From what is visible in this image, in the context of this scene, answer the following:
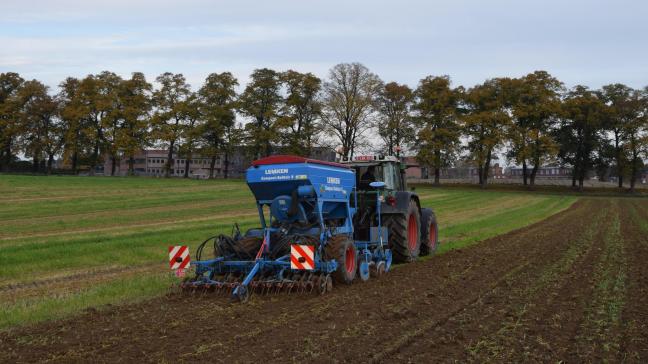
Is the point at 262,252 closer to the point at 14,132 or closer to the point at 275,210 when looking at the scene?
the point at 275,210

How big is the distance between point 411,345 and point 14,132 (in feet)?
213

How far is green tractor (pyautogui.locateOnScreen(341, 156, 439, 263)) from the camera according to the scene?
12.1m

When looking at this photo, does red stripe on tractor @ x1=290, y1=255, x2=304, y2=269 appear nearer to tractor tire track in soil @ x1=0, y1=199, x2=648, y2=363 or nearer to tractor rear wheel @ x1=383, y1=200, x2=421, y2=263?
tractor tire track in soil @ x1=0, y1=199, x2=648, y2=363

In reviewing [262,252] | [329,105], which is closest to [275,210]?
[262,252]

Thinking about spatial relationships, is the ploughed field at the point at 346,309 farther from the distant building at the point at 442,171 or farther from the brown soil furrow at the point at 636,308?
the distant building at the point at 442,171

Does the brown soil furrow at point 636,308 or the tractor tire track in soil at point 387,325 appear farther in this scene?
the brown soil furrow at point 636,308

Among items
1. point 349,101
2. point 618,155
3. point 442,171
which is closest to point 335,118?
point 349,101

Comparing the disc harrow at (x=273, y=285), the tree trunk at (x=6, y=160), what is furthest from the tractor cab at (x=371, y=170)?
the tree trunk at (x=6, y=160)

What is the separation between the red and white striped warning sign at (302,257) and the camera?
845 centimetres

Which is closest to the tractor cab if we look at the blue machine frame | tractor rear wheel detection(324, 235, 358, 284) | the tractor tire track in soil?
the blue machine frame

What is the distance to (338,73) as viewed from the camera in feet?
192

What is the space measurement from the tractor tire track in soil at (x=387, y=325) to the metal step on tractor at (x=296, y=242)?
338mm

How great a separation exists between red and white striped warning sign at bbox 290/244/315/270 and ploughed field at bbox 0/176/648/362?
0.46 meters

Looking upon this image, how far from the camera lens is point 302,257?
335 inches
